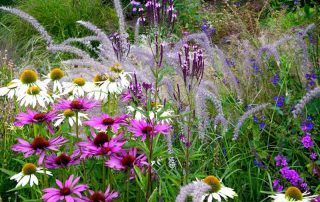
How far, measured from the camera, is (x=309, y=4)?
497cm

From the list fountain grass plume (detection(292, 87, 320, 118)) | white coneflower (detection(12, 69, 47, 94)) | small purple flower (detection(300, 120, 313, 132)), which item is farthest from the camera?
small purple flower (detection(300, 120, 313, 132))

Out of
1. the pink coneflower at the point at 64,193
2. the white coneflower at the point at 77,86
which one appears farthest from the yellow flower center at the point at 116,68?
the pink coneflower at the point at 64,193

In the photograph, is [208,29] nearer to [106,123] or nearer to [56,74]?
[56,74]

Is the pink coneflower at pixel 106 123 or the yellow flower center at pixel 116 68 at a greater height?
the yellow flower center at pixel 116 68

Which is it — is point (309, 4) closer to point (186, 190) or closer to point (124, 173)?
point (124, 173)

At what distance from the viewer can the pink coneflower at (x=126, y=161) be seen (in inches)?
80.5

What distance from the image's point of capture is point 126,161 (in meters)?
2.08

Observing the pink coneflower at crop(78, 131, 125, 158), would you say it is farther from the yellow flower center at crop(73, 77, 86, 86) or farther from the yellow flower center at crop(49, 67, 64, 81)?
the yellow flower center at crop(49, 67, 64, 81)

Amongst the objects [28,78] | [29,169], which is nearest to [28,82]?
[28,78]

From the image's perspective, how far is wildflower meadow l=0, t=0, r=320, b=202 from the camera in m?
2.15

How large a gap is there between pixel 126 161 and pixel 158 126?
0.21 meters

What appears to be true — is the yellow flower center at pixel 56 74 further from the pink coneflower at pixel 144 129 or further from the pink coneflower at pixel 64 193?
the pink coneflower at pixel 64 193

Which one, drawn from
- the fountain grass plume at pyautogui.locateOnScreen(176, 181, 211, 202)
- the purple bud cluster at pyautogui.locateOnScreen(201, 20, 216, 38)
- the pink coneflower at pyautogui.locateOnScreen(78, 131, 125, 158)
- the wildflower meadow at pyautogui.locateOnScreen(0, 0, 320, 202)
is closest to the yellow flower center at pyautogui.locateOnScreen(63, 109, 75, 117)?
the wildflower meadow at pyautogui.locateOnScreen(0, 0, 320, 202)

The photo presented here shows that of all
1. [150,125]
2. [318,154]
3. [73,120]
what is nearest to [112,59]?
[73,120]
